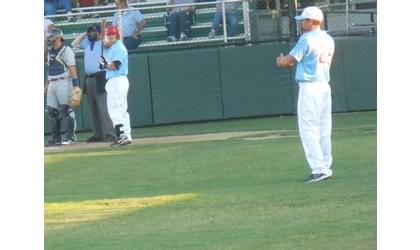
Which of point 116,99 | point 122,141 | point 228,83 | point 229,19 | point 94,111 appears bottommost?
point 122,141

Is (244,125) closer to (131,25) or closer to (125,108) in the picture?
(131,25)

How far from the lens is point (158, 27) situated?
2322cm

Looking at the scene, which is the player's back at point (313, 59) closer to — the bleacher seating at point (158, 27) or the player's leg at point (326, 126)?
the player's leg at point (326, 126)

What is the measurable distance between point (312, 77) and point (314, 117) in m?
0.42

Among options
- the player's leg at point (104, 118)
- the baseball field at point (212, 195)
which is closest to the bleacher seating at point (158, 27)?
the player's leg at point (104, 118)

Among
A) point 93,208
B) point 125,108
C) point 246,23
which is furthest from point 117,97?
point 93,208

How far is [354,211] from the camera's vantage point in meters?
9.13

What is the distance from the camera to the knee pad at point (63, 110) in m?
18.7

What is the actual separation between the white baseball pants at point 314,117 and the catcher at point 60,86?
25.0ft

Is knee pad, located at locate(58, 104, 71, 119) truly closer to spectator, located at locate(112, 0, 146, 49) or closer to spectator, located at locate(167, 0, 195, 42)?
spectator, located at locate(112, 0, 146, 49)

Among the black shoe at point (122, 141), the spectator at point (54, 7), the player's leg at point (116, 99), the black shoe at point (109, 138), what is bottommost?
the black shoe at point (109, 138)

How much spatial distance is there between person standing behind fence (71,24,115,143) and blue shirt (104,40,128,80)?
155 centimetres

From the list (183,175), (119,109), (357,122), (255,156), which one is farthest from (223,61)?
(183,175)

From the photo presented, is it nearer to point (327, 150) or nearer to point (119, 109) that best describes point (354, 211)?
point (327, 150)
